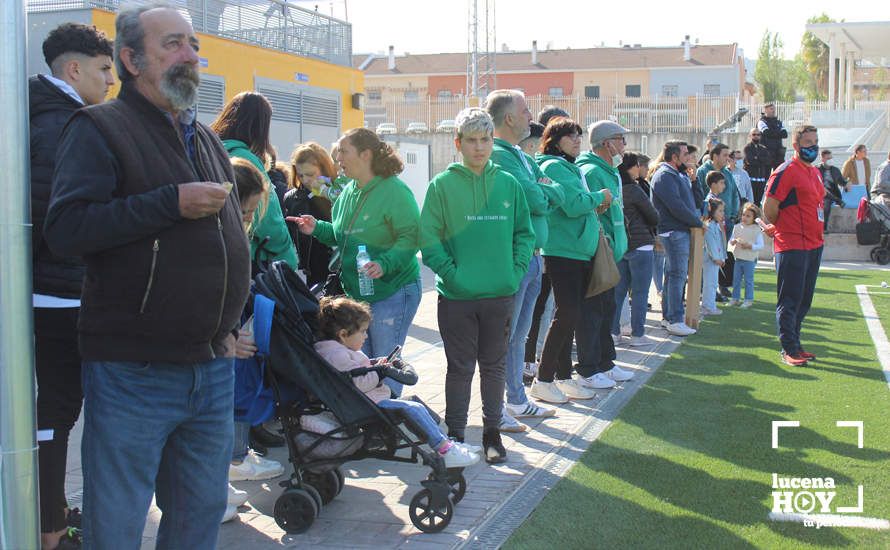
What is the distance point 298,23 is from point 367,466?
18.0m

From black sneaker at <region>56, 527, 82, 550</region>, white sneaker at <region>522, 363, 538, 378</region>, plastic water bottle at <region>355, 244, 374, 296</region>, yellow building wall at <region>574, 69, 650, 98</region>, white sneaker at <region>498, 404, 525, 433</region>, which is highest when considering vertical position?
yellow building wall at <region>574, 69, 650, 98</region>

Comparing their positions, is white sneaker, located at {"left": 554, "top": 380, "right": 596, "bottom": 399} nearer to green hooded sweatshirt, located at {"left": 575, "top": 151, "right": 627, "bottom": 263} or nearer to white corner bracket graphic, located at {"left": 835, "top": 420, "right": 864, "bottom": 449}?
green hooded sweatshirt, located at {"left": 575, "top": 151, "right": 627, "bottom": 263}

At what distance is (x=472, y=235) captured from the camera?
578 centimetres

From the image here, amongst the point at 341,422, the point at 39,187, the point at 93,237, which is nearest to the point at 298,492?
the point at 341,422

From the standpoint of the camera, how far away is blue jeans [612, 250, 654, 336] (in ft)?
34.1

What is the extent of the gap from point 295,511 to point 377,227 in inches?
71.4

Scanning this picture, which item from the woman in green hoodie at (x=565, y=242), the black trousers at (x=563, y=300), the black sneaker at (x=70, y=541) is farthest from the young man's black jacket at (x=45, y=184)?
the black trousers at (x=563, y=300)

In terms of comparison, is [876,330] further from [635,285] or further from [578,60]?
[578,60]

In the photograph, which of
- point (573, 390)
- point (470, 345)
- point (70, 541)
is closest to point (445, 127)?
point (573, 390)

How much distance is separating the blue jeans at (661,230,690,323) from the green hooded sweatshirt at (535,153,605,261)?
3916mm

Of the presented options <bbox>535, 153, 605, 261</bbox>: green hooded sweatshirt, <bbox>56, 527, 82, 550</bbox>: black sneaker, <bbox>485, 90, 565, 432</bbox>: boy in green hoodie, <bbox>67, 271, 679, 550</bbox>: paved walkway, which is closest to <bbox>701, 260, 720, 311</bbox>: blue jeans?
<bbox>67, 271, 679, 550</bbox>: paved walkway

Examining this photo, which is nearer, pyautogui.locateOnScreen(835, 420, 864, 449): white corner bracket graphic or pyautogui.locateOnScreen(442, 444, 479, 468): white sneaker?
pyautogui.locateOnScreen(442, 444, 479, 468): white sneaker

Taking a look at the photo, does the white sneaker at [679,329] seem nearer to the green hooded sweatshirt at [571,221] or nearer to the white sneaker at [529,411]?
the green hooded sweatshirt at [571,221]

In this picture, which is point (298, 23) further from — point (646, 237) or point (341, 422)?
point (341, 422)
